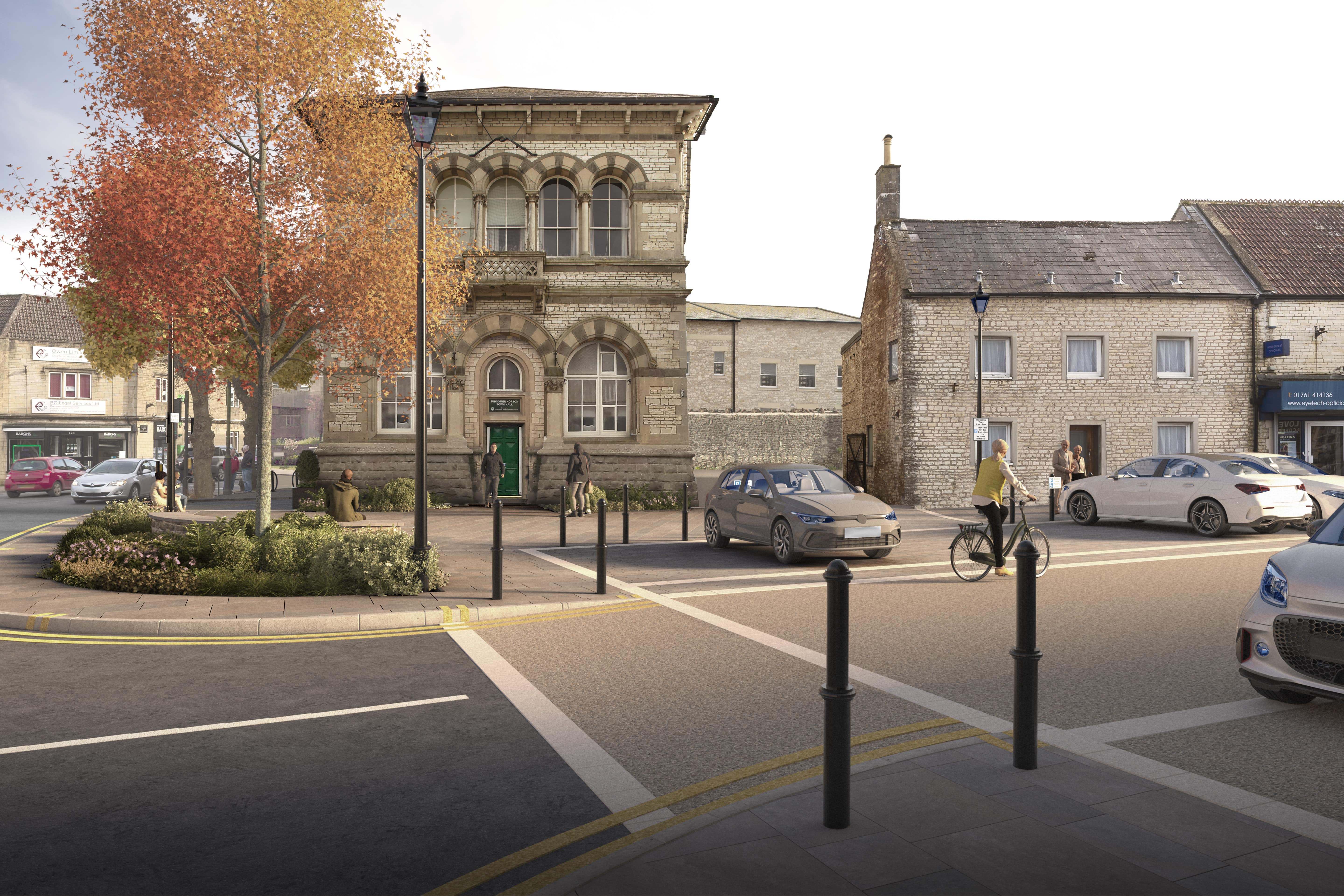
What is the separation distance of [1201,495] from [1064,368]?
36.0 ft

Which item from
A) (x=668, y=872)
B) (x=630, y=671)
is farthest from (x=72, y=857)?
(x=630, y=671)

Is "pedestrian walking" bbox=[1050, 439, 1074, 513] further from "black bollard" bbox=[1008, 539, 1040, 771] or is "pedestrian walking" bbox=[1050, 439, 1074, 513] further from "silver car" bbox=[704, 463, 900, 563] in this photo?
"black bollard" bbox=[1008, 539, 1040, 771]

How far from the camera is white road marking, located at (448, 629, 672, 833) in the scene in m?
3.96

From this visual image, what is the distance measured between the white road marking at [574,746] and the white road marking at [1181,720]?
2513mm

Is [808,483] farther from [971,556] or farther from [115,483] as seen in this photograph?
[115,483]

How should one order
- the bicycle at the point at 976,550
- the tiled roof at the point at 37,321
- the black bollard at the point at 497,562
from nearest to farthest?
the black bollard at the point at 497,562, the bicycle at the point at 976,550, the tiled roof at the point at 37,321

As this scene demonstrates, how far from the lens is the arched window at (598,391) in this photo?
24.0 metres

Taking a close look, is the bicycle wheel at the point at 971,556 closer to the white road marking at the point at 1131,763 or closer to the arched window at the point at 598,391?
the white road marking at the point at 1131,763

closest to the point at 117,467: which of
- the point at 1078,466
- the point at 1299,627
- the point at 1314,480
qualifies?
the point at 1078,466

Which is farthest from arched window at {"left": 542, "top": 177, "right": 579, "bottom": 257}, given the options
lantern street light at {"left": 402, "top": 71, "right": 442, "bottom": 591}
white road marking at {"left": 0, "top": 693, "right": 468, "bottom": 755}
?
white road marking at {"left": 0, "top": 693, "right": 468, "bottom": 755}

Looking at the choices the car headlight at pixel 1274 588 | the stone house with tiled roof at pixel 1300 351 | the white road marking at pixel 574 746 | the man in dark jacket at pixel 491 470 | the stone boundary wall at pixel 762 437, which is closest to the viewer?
the white road marking at pixel 574 746

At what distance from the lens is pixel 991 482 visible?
10688 millimetres

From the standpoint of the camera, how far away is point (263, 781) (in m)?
4.24

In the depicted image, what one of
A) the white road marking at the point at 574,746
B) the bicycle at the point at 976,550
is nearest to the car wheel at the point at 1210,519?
the bicycle at the point at 976,550
